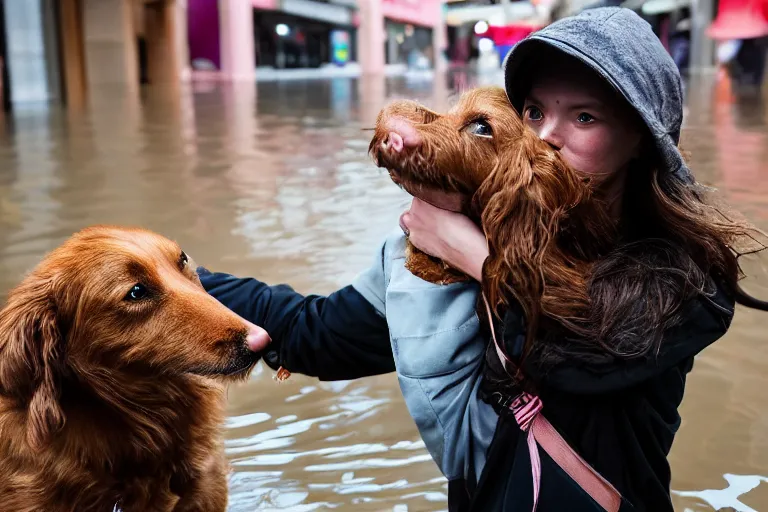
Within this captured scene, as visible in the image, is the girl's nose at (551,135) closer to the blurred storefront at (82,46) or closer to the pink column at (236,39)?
the blurred storefront at (82,46)

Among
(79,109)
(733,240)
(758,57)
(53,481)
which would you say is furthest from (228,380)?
(758,57)

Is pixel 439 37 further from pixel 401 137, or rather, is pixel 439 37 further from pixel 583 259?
pixel 401 137

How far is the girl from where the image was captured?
1662 millimetres

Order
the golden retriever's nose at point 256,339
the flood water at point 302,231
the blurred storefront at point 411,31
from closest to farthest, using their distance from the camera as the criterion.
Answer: the golden retriever's nose at point 256,339
the flood water at point 302,231
the blurred storefront at point 411,31

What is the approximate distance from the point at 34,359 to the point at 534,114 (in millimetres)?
1367

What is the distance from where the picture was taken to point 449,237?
1.75m

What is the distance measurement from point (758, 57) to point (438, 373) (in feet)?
76.6

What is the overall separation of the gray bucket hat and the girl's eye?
134 millimetres

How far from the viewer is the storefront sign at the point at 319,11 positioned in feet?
106

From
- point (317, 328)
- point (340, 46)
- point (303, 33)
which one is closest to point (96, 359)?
point (317, 328)

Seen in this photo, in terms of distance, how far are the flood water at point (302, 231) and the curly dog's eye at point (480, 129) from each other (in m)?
0.32

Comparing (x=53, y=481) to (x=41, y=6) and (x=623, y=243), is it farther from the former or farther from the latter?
(x=41, y=6)

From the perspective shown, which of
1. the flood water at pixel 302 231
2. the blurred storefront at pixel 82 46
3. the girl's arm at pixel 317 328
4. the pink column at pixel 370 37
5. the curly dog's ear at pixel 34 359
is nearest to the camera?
the curly dog's ear at pixel 34 359

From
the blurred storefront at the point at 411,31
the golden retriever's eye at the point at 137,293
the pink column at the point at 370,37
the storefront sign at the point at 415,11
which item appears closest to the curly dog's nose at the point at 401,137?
the golden retriever's eye at the point at 137,293
